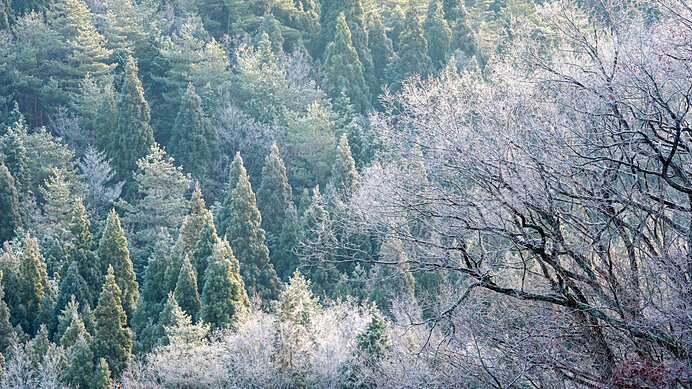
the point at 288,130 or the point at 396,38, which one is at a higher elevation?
the point at 396,38

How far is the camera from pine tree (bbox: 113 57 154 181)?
3036cm

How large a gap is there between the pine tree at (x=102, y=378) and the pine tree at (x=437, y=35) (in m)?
22.4

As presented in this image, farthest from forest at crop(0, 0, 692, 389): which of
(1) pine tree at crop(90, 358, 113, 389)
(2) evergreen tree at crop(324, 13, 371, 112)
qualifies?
(2) evergreen tree at crop(324, 13, 371, 112)

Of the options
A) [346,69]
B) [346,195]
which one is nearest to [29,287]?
[346,195]

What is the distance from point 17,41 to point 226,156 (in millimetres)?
10834

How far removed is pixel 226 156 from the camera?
32938 millimetres

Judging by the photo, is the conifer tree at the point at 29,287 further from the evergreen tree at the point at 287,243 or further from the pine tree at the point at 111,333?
the evergreen tree at the point at 287,243

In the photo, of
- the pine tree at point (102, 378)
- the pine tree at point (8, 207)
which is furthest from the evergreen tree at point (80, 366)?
the pine tree at point (8, 207)

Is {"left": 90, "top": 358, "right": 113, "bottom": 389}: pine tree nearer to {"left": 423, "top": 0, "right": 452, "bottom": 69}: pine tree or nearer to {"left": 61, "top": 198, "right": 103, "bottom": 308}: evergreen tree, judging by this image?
{"left": 61, "top": 198, "right": 103, "bottom": 308}: evergreen tree

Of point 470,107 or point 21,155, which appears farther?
point 21,155

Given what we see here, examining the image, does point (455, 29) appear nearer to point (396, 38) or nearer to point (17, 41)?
point (396, 38)

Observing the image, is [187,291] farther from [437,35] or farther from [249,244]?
[437,35]

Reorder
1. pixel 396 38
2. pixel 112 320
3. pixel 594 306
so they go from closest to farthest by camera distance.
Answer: pixel 594 306
pixel 112 320
pixel 396 38

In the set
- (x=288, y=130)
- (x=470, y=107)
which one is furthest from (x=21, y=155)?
(x=470, y=107)
